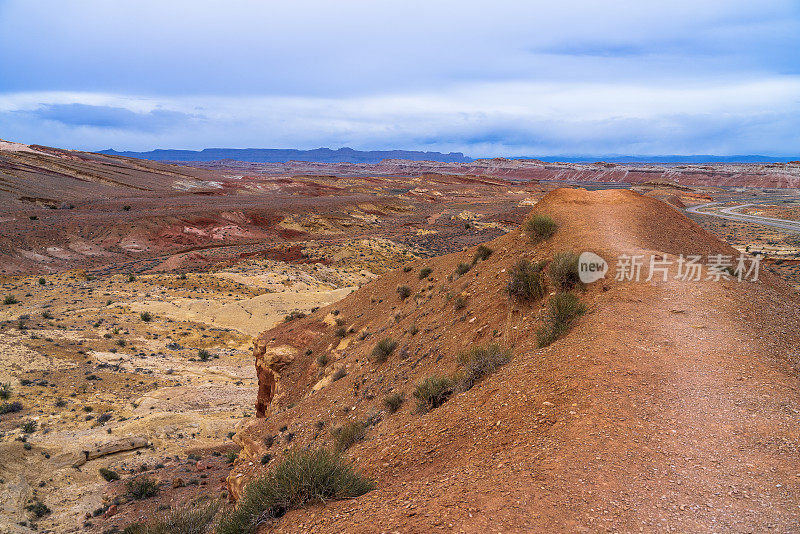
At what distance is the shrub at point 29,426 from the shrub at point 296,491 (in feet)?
46.8

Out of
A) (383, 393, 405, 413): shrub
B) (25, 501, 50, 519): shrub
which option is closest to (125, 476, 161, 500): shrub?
(25, 501, 50, 519): shrub

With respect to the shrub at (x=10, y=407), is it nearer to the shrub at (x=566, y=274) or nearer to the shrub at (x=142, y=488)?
the shrub at (x=142, y=488)

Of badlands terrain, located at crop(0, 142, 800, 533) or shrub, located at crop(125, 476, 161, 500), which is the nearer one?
badlands terrain, located at crop(0, 142, 800, 533)

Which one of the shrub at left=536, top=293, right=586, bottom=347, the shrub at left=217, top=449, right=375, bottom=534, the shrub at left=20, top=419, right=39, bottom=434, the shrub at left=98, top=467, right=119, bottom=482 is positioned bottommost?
the shrub at left=98, top=467, right=119, bottom=482

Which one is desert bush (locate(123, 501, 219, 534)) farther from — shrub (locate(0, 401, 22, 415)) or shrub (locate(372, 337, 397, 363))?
shrub (locate(0, 401, 22, 415))

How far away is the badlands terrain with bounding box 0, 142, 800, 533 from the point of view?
4469 mm

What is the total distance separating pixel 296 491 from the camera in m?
5.45

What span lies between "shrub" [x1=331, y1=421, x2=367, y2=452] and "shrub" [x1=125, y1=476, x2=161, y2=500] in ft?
23.7

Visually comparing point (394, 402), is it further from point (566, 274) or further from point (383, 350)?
point (566, 274)

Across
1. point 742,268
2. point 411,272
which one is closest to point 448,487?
point 742,268

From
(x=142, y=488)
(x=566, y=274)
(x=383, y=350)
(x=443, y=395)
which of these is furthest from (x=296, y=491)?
(x=142, y=488)

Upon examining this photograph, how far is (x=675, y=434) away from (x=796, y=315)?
700 centimetres

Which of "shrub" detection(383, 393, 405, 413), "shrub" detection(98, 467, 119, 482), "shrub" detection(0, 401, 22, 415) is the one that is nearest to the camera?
"shrub" detection(383, 393, 405, 413)

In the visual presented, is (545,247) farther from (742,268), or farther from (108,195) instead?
(108,195)
